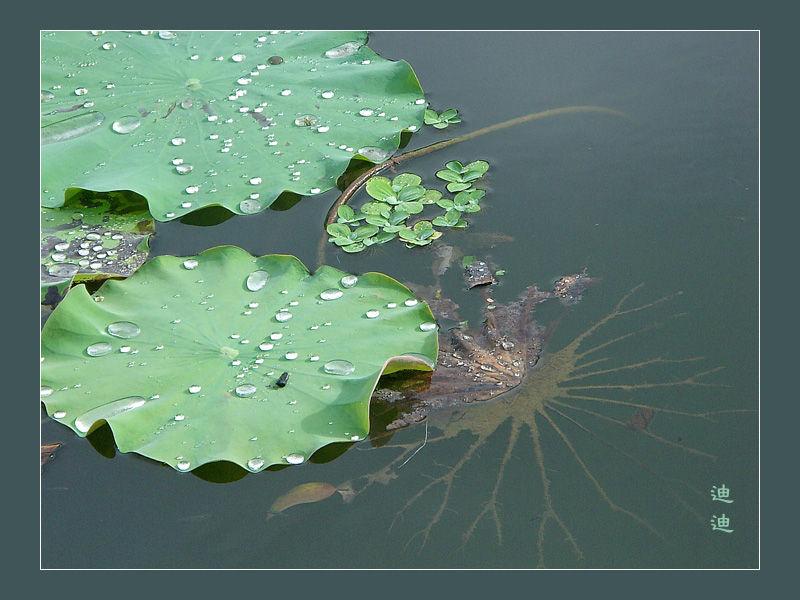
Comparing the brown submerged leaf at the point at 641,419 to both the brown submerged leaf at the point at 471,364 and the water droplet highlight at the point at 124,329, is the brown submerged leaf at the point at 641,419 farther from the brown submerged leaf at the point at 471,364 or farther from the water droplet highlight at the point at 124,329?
the water droplet highlight at the point at 124,329

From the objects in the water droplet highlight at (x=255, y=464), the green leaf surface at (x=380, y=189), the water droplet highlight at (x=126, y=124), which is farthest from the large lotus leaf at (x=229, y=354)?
the water droplet highlight at (x=126, y=124)

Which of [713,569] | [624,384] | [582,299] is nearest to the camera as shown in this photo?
[713,569]

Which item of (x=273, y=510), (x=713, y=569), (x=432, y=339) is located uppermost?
(x=432, y=339)

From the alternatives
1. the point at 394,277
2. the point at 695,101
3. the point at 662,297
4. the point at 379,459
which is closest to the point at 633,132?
the point at 695,101

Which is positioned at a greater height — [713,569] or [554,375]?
[554,375]

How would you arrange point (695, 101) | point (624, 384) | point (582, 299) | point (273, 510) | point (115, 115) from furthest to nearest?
point (695, 101) < point (115, 115) < point (582, 299) < point (624, 384) < point (273, 510)

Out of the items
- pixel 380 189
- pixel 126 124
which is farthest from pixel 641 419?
A: pixel 126 124

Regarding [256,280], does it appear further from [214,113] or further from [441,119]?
[441,119]

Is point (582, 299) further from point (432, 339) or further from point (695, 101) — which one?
point (695, 101)
